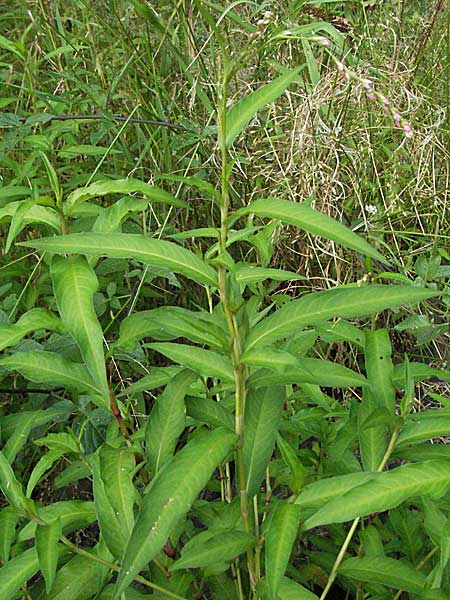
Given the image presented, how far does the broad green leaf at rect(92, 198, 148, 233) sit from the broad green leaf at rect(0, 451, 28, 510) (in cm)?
31

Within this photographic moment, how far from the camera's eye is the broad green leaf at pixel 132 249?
79 centimetres

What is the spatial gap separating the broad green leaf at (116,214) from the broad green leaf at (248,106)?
0.19 meters

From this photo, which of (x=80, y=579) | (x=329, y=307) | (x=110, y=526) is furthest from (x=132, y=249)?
(x=80, y=579)

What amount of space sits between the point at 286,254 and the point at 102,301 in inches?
25.5

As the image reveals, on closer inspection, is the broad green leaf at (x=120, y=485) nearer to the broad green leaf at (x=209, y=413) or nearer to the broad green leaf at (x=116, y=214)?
the broad green leaf at (x=209, y=413)

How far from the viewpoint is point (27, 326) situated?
37.5 inches

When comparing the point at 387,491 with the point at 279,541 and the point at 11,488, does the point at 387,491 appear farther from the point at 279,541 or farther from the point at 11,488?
the point at 11,488

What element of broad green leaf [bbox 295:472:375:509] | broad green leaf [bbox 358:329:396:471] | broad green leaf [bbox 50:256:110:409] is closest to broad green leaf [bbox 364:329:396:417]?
broad green leaf [bbox 358:329:396:471]

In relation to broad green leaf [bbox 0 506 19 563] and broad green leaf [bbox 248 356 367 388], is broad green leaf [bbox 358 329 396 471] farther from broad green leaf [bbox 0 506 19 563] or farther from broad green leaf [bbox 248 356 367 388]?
broad green leaf [bbox 0 506 19 563]

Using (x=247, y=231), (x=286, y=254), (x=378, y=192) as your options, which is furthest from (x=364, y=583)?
(x=378, y=192)

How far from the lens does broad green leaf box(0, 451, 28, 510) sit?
94 cm

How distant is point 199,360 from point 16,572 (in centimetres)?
33

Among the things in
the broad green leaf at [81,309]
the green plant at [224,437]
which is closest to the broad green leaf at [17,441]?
the green plant at [224,437]

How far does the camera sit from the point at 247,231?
0.92 m
